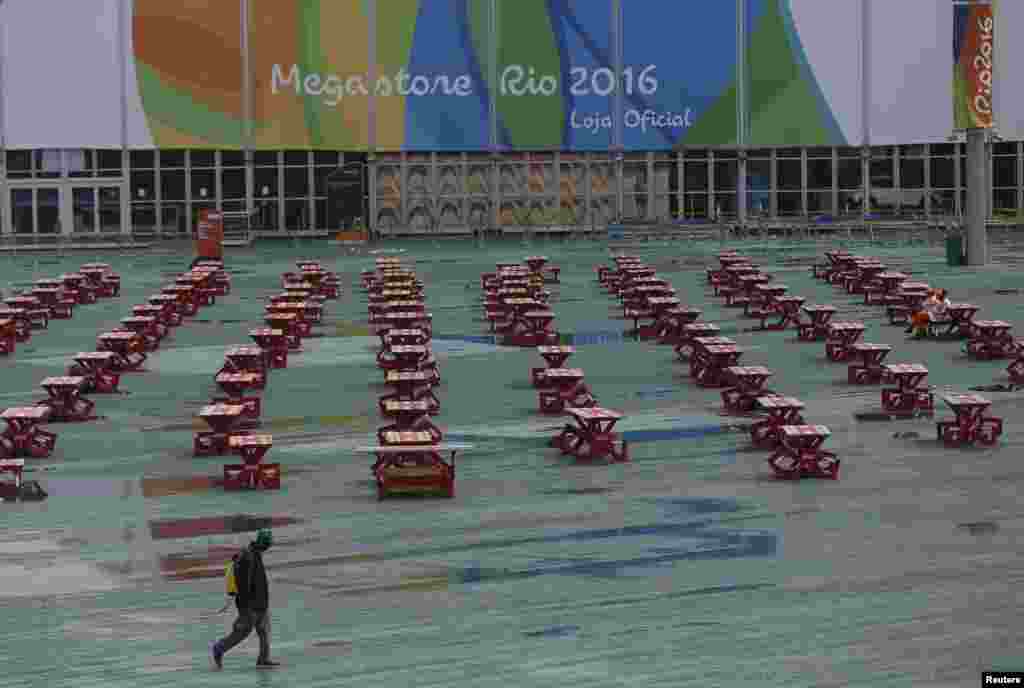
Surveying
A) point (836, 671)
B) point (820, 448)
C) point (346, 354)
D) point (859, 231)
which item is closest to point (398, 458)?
point (820, 448)

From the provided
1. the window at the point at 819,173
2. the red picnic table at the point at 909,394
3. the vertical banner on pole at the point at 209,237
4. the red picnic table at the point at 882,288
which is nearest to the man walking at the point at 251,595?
the red picnic table at the point at 909,394

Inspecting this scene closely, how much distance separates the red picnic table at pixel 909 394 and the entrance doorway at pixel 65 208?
55803 millimetres

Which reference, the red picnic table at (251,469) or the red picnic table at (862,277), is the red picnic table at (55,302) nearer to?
the red picnic table at (862,277)

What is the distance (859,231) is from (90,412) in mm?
55005

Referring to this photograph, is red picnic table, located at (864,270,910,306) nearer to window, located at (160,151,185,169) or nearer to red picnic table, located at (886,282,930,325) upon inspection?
red picnic table, located at (886,282,930,325)

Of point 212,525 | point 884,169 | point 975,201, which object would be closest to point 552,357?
point 212,525

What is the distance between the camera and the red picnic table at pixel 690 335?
44094 mm

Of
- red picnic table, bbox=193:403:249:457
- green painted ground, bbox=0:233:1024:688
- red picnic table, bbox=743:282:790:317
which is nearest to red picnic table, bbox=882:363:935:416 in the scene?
green painted ground, bbox=0:233:1024:688

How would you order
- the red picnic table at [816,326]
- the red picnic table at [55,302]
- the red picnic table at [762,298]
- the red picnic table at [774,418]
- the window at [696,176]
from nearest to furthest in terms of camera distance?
the red picnic table at [774,418]
the red picnic table at [816,326]
the red picnic table at [762,298]
the red picnic table at [55,302]
the window at [696,176]

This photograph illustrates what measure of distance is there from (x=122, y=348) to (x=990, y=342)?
16277mm

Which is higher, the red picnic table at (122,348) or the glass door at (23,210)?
the glass door at (23,210)

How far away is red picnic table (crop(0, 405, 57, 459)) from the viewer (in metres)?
33.5

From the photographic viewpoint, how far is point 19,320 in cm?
5181

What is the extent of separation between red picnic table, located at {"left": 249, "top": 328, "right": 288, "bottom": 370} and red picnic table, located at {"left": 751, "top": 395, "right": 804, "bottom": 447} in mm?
13968
